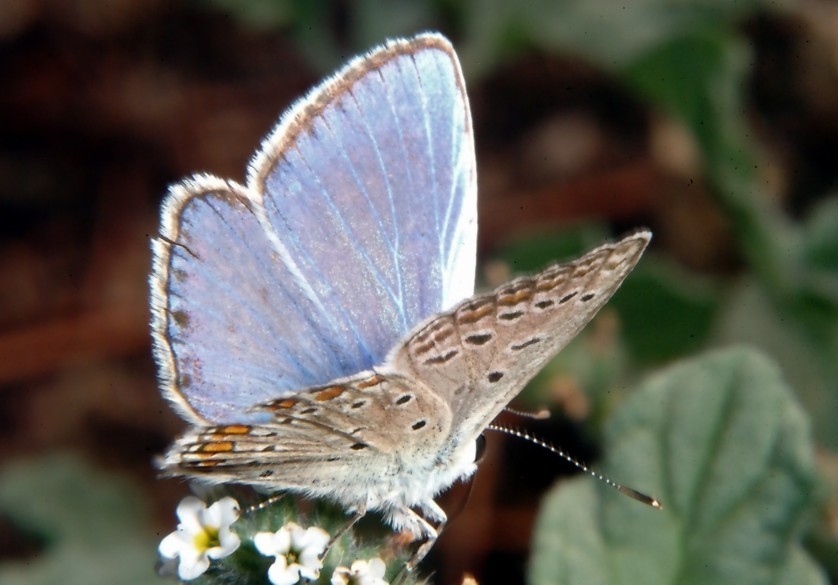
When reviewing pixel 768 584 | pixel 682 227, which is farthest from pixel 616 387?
pixel 768 584

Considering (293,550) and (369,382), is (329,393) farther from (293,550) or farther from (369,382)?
(293,550)

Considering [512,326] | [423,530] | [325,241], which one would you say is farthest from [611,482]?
[325,241]

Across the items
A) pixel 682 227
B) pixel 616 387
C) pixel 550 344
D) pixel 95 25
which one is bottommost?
pixel 616 387

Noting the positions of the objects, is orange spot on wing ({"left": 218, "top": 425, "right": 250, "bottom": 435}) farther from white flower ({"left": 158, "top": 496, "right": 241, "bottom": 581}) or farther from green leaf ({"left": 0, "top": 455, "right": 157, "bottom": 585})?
green leaf ({"left": 0, "top": 455, "right": 157, "bottom": 585})

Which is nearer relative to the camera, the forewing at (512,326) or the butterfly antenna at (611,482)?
the forewing at (512,326)

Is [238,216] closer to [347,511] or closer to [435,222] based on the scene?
[435,222]

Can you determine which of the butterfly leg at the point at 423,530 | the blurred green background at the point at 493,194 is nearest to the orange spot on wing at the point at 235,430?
the butterfly leg at the point at 423,530

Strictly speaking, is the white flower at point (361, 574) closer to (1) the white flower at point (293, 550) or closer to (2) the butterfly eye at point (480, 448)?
(1) the white flower at point (293, 550)
